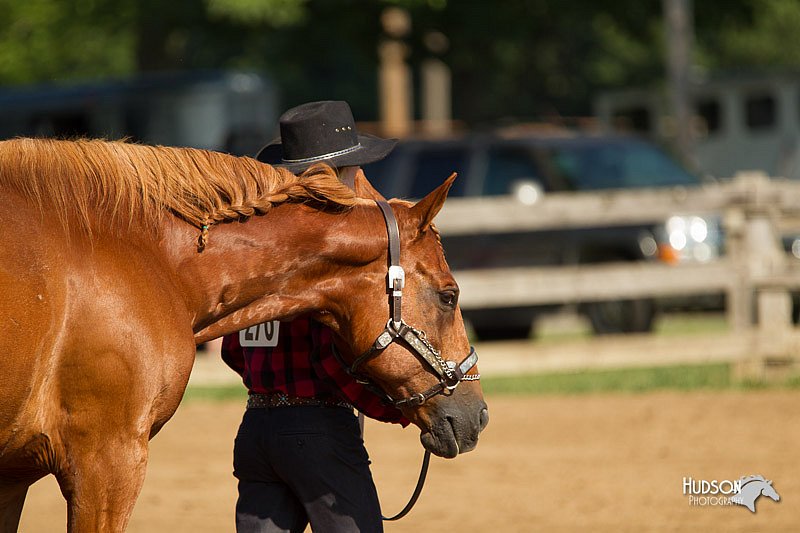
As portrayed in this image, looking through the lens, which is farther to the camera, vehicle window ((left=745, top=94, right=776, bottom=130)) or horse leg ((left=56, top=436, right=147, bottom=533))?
vehicle window ((left=745, top=94, right=776, bottom=130))

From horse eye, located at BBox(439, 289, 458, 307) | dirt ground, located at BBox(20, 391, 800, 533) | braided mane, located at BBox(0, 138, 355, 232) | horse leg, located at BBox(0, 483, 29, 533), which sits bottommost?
dirt ground, located at BBox(20, 391, 800, 533)

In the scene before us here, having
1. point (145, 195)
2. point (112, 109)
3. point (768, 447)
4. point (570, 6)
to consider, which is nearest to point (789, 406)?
point (768, 447)

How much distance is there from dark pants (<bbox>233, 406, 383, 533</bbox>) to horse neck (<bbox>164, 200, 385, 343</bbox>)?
0.33m

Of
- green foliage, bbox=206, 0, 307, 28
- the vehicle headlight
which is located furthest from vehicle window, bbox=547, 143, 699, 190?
green foliage, bbox=206, 0, 307, 28

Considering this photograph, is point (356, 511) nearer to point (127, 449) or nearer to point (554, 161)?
point (127, 449)

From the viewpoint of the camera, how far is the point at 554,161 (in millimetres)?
12086

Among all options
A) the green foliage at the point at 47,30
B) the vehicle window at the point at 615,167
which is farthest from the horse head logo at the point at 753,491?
the green foliage at the point at 47,30

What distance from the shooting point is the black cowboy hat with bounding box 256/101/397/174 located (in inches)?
145

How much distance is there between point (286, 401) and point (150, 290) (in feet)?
2.16

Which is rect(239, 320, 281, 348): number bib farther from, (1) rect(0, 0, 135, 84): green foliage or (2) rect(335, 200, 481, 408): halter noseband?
(1) rect(0, 0, 135, 84): green foliage

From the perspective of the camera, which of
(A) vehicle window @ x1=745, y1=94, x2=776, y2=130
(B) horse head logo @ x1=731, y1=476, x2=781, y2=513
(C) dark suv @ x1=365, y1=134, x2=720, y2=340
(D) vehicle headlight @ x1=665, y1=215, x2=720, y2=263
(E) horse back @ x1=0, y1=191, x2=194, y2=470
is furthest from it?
(A) vehicle window @ x1=745, y1=94, x2=776, y2=130

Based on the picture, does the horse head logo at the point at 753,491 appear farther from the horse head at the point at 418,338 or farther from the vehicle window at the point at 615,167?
the vehicle window at the point at 615,167

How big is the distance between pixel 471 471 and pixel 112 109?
559 inches

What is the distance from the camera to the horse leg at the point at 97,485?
3.02 m
